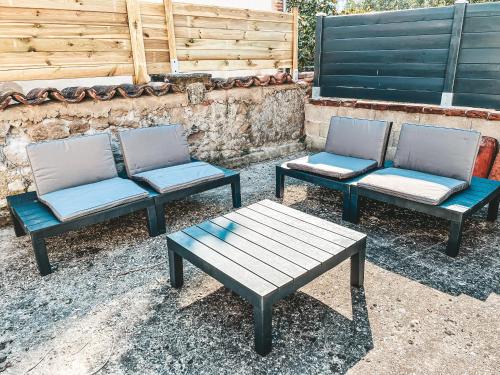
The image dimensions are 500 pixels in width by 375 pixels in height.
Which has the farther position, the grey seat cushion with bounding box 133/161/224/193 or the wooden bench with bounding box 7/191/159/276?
the grey seat cushion with bounding box 133/161/224/193

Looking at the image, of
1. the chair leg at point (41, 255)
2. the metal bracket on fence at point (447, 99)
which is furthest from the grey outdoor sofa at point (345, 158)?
the chair leg at point (41, 255)

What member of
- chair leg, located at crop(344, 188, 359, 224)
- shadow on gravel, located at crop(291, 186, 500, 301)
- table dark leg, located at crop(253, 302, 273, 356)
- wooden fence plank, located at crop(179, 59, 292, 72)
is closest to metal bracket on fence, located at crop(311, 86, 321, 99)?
wooden fence plank, located at crop(179, 59, 292, 72)

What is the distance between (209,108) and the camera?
17.9ft

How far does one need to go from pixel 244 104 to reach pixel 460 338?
447cm

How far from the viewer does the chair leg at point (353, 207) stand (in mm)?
3834

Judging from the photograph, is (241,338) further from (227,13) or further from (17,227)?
(227,13)

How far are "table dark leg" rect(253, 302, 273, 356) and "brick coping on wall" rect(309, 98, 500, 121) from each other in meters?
4.22

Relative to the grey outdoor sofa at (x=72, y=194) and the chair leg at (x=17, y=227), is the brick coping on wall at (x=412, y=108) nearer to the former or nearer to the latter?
the grey outdoor sofa at (x=72, y=194)

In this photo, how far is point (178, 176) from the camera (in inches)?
156

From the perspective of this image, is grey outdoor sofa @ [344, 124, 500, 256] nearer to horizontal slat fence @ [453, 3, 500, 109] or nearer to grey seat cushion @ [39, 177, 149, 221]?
horizontal slat fence @ [453, 3, 500, 109]

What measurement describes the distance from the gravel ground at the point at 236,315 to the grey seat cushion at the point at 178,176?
596 millimetres

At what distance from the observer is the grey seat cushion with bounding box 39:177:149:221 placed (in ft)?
10.4

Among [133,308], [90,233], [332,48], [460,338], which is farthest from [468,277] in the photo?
[332,48]

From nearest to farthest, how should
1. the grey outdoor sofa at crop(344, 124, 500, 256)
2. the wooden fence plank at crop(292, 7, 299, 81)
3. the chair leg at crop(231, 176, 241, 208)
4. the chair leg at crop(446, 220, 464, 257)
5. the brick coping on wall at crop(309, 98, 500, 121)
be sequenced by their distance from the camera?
the chair leg at crop(446, 220, 464, 257), the grey outdoor sofa at crop(344, 124, 500, 256), the chair leg at crop(231, 176, 241, 208), the brick coping on wall at crop(309, 98, 500, 121), the wooden fence plank at crop(292, 7, 299, 81)
